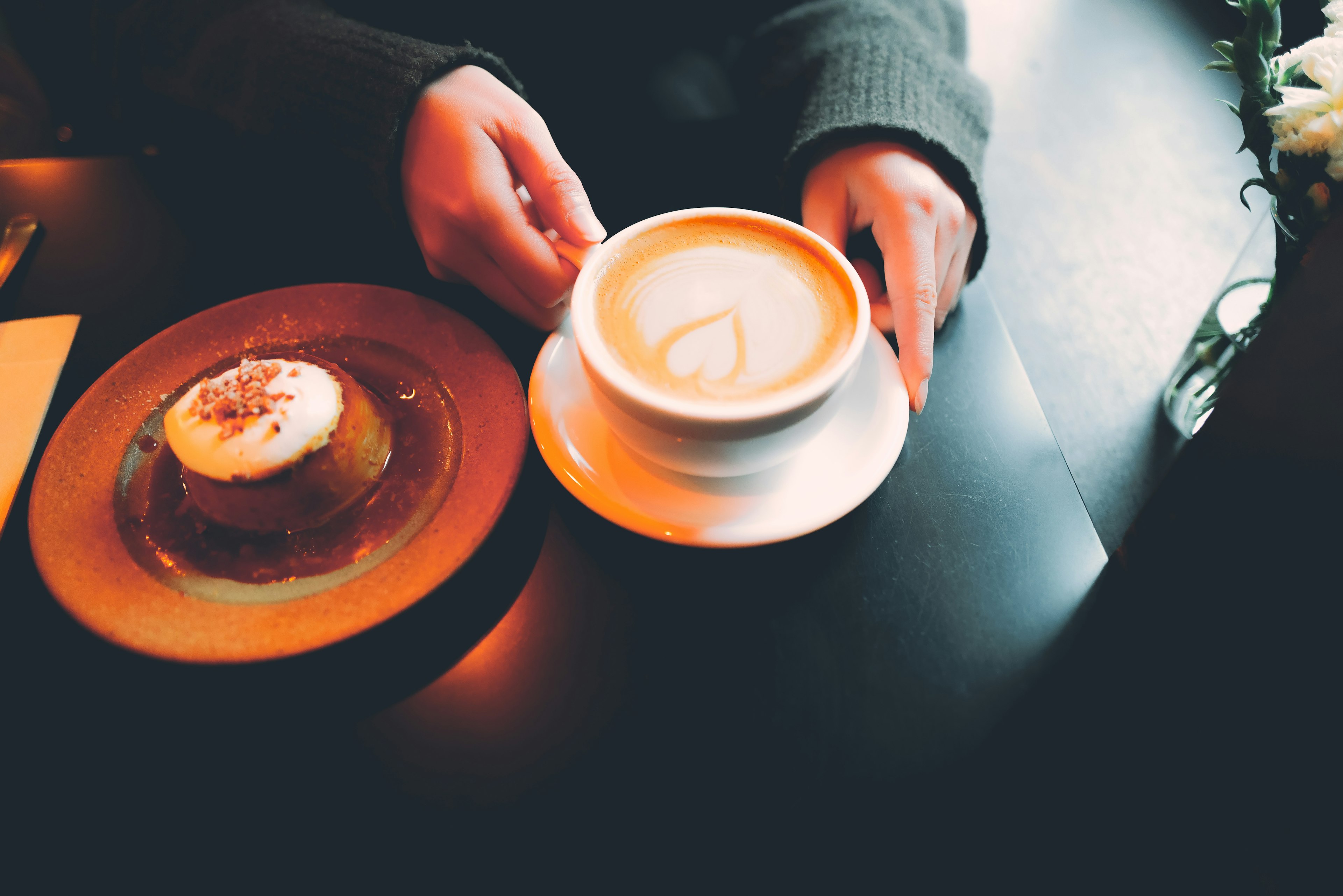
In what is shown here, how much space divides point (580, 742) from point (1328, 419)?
623 millimetres

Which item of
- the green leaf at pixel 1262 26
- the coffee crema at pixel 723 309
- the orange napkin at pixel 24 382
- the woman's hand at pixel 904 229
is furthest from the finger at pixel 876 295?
the orange napkin at pixel 24 382

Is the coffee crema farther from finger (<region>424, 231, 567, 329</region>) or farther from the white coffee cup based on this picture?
finger (<region>424, 231, 567, 329</region>)

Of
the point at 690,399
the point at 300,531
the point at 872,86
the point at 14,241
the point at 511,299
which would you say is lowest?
the point at 14,241

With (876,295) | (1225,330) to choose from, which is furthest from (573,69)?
(1225,330)

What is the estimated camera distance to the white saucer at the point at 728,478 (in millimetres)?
603

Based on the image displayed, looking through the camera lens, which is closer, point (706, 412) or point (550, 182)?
point (706, 412)

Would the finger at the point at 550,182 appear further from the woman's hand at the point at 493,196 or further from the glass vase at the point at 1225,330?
the glass vase at the point at 1225,330

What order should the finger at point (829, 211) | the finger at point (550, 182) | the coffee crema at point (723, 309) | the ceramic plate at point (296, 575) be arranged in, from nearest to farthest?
the ceramic plate at point (296, 575) < the coffee crema at point (723, 309) < the finger at point (550, 182) < the finger at point (829, 211)

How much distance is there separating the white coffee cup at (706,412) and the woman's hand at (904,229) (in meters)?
0.10

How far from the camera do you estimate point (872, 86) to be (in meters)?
0.92

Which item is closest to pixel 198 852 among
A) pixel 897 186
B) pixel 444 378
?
pixel 444 378

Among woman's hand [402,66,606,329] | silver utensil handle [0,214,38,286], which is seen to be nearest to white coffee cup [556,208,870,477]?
woman's hand [402,66,606,329]

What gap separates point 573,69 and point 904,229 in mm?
832

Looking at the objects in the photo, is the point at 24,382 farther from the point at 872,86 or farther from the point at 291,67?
the point at 872,86
